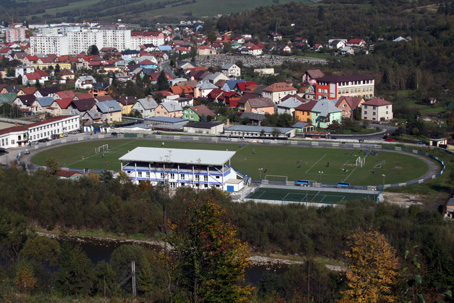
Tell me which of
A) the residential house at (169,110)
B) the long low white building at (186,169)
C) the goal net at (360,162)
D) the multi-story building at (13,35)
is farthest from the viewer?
the multi-story building at (13,35)

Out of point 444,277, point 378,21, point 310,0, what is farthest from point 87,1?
point 444,277

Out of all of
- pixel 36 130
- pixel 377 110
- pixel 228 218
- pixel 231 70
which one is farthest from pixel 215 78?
pixel 228 218

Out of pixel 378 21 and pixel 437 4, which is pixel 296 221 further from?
pixel 437 4

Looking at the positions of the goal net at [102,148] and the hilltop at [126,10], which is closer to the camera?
the goal net at [102,148]

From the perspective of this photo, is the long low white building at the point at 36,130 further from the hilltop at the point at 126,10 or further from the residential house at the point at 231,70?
the hilltop at the point at 126,10

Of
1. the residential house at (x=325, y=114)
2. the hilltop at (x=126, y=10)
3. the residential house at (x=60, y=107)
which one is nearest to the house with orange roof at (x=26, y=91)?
the residential house at (x=60, y=107)

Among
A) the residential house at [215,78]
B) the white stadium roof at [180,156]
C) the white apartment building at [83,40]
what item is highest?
the white apartment building at [83,40]
